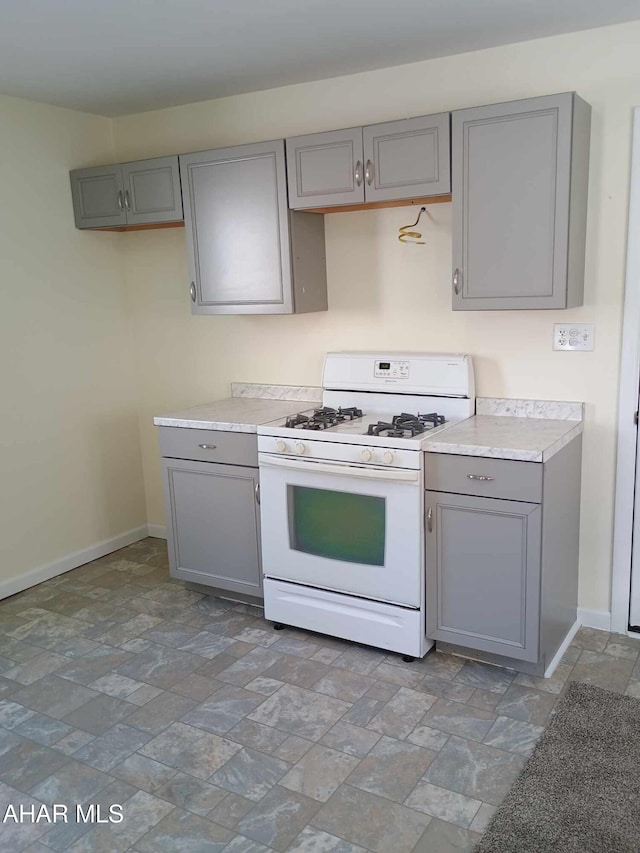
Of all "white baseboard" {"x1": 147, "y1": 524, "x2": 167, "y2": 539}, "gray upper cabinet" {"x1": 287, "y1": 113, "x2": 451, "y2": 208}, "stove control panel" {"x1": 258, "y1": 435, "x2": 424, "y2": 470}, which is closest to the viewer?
"stove control panel" {"x1": 258, "y1": 435, "x2": 424, "y2": 470}

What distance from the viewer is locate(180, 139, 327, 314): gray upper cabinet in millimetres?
3291

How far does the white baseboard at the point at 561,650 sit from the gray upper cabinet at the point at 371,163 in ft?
6.23

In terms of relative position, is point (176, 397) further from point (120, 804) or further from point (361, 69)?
point (120, 804)

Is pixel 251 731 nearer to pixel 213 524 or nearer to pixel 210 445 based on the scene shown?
pixel 213 524

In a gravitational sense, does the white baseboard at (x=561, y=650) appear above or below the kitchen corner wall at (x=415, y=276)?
below

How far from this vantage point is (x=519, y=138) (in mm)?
2707

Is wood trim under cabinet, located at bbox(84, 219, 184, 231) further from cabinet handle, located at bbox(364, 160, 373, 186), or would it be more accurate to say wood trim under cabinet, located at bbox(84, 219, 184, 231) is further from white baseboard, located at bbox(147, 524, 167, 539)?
white baseboard, located at bbox(147, 524, 167, 539)

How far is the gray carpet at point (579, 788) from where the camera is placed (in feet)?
6.49

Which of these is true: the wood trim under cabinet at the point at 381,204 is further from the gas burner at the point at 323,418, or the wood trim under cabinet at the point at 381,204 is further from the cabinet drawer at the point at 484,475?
the cabinet drawer at the point at 484,475

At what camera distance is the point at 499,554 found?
271cm

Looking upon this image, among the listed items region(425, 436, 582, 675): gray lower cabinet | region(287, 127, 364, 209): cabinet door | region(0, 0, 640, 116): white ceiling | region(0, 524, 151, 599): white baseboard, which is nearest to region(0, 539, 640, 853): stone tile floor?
region(425, 436, 582, 675): gray lower cabinet

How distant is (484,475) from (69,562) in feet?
8.21

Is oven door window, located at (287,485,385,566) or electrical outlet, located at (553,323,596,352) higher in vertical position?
electrical outlet, located at (553,323,596,352)

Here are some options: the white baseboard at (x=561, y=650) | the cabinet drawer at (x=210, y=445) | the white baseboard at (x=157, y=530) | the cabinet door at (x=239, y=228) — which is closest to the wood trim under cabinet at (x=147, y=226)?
the cabinet door at (x=239, y=228)
